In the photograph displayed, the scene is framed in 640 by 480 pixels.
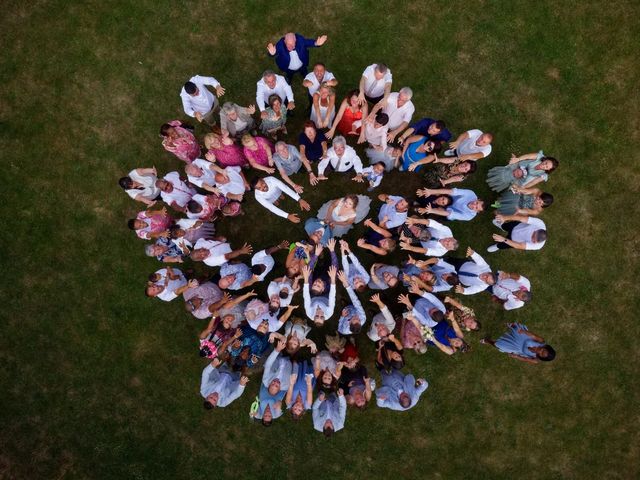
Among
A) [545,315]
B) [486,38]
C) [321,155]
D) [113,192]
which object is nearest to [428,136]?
[321,155]

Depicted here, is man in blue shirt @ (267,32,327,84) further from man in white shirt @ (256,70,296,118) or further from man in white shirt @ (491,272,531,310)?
man in white shirt @ (491,272,531,310)

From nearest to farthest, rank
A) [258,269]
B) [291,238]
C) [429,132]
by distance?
[429,132], [258,269], [291,238]

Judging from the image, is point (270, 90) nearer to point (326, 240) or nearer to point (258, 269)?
point (326, 240)

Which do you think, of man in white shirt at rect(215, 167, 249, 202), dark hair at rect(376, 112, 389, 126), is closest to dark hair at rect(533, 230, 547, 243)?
dark hair at rect(376, 112, 389, 126)

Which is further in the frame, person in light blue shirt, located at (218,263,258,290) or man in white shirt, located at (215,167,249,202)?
person in light blue shirt, located at (218,263,258,290)

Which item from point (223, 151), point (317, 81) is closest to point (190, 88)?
point (223, 151)

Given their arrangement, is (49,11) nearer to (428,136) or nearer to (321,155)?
(321,155)
